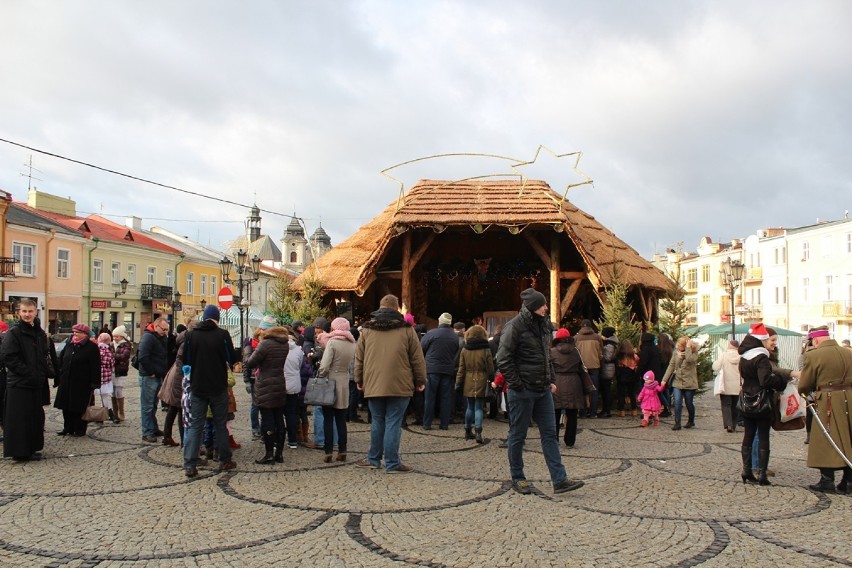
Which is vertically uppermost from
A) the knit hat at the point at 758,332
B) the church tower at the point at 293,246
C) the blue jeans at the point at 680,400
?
the church tower at the point at 293,246

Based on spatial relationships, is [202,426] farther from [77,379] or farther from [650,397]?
[650,397]

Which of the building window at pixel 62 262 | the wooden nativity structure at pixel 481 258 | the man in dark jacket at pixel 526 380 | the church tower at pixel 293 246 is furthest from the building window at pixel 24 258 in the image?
the church tower at pixel 293 246

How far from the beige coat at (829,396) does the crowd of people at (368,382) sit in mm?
12

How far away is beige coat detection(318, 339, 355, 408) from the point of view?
8109mm

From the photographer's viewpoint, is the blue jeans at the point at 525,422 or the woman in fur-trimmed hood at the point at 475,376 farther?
the woman in fur-trimmed hood at the point at 475,376

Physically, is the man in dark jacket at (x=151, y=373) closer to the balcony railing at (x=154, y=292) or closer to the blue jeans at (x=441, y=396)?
the blue jeans at (x=441, y=396)

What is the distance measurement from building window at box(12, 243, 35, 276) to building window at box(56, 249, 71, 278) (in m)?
2.06

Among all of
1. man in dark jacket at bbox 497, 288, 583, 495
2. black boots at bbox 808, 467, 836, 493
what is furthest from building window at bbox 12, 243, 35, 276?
black boots at bbox 808, 467, 836, 493

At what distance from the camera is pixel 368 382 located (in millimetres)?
7590

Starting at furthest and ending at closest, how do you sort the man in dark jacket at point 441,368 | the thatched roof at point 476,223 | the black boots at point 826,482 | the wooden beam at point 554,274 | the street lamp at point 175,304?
the street lamp at point 175,304 < the wooden beam at point 554,274 < the thatched roof at point 476,223 < the man in dark jacket at point 441,368 < the black boots at point 826,482

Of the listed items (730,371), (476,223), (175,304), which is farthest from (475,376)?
(175,304)

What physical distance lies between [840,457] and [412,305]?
38.9 ft

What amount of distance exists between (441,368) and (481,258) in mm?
7793

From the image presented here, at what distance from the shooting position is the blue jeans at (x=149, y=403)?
9594mm
